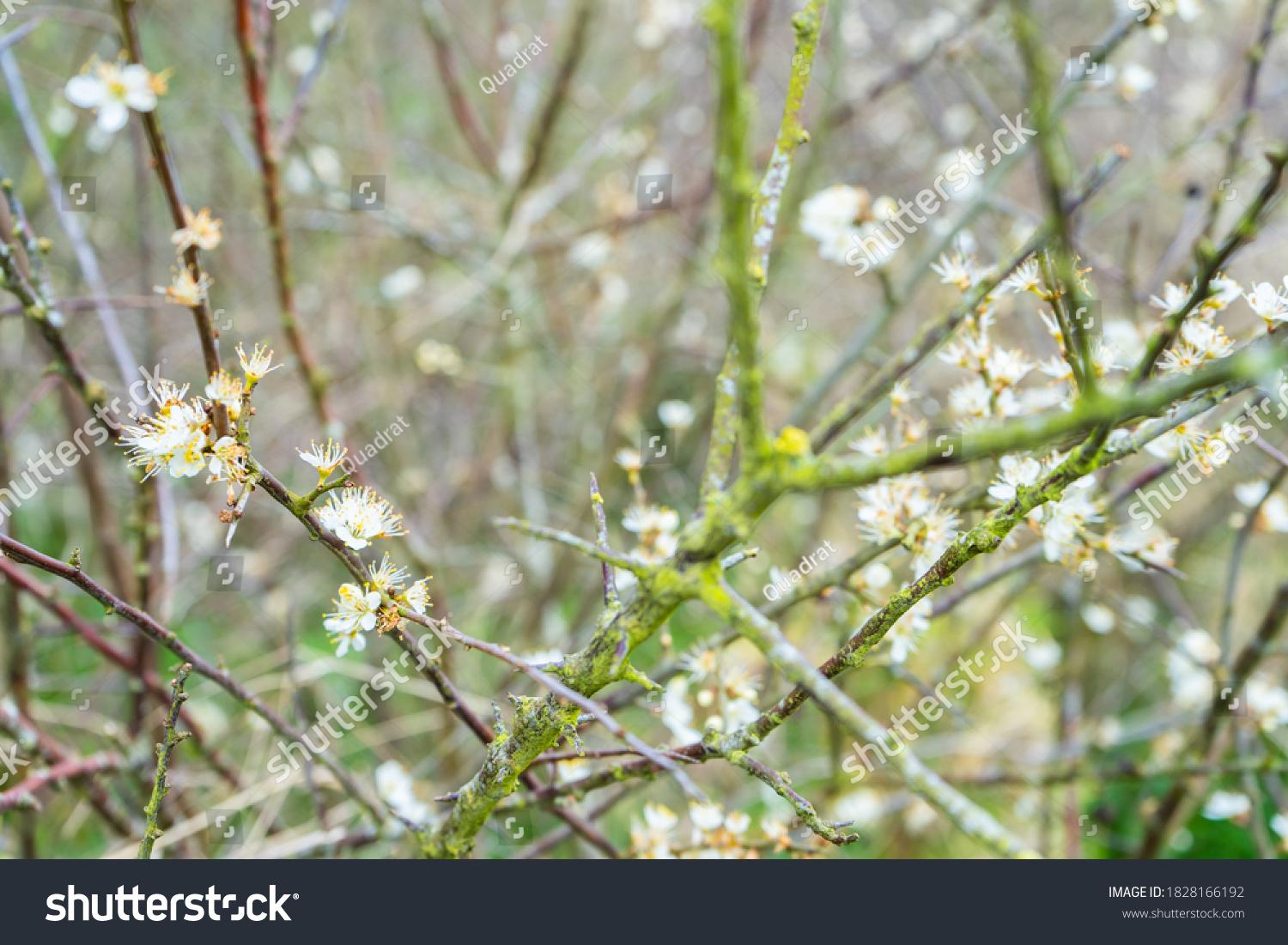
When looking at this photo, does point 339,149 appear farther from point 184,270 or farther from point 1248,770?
point 1248,770

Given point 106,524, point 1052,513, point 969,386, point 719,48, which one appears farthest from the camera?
point 106,524

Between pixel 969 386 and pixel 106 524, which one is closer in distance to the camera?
pixel 969 386

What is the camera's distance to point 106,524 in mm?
2148

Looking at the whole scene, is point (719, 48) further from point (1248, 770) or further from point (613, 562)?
point (1248, 770)

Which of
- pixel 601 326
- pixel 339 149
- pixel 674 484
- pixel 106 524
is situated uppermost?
pixel 339 149

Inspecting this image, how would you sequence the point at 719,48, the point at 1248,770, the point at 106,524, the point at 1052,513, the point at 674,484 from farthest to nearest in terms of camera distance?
the point at 674,484 → the point at 106,524 → the point at 1248,770 → the point at 1052,513 → the point at 719,48

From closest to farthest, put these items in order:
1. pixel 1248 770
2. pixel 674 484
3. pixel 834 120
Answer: pixel 1248 770
pixel 834 120
pixel 674 484

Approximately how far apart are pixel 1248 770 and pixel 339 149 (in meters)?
3.16

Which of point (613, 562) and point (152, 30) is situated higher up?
point (152, 30)

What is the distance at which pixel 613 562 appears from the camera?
900mm

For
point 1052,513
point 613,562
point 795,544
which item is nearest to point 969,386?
point 1052,513

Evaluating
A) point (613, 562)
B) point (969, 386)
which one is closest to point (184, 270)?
point (613, 562)
